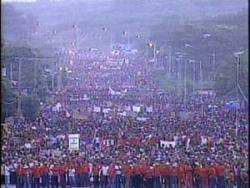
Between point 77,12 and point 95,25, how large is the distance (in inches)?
364

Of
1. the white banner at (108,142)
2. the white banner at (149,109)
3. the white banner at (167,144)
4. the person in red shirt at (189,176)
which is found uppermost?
the person in red shirt at (189,176)

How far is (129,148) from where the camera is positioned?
63.5ft

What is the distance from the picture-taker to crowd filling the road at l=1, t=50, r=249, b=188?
1495cm

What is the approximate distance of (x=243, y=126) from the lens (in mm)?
24969

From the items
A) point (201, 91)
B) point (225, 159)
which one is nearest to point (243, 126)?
point (225, 159)

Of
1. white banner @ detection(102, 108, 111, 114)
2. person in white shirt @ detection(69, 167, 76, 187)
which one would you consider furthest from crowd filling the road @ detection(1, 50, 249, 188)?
white banner @ detection(102, 108, 111, 114)

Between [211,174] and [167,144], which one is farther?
[167,144]

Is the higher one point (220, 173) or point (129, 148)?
point (220, 173)

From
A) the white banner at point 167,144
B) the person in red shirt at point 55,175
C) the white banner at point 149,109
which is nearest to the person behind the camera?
the person in red shirt at point 55,175

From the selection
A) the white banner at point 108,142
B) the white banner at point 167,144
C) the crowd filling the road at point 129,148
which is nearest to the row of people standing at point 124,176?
the crowd filling the road at point 129,148

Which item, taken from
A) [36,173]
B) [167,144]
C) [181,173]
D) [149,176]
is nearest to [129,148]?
[167,144]

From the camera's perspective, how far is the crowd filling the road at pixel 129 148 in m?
14.9

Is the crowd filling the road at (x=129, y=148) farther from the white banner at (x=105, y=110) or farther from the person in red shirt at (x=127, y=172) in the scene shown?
the white banner at (x=105, y=110)

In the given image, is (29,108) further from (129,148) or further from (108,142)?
(129,148)
